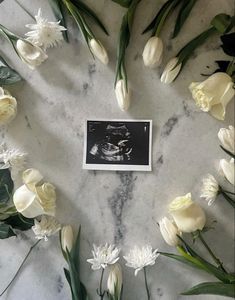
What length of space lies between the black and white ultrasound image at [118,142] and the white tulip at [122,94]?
0.05 meters

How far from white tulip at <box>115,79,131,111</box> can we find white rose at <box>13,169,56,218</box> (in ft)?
0.83

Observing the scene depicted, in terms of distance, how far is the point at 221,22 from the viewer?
1028 millimetres

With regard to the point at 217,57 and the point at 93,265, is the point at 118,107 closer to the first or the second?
the point at 217,57

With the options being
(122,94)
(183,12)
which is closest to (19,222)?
(122,94)

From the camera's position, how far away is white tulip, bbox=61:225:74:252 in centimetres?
107

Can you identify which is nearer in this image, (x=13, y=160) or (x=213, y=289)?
(x=213, y=289)

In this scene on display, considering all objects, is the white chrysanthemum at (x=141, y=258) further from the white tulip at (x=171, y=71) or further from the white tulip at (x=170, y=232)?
the white tulip at (x=171, y=71)

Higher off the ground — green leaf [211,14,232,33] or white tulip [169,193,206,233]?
green leaf [211,14,232,33]

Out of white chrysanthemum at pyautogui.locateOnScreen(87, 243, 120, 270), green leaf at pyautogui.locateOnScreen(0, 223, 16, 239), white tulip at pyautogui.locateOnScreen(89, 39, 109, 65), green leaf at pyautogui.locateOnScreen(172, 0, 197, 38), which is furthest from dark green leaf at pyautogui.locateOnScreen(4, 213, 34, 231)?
green leaf at pyautogui.locateOnScreen(172, 0, 197, 38)

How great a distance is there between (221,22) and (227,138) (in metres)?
0.26

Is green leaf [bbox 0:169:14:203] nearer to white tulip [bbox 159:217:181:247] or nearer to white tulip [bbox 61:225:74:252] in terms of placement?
white tulip [bbox 61:225:74:252]

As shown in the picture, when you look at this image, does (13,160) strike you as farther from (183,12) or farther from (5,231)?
(183,12)

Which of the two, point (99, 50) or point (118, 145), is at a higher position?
point (99, 50)

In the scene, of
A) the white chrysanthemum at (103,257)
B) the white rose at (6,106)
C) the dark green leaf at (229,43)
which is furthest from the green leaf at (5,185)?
the dark green leaf at (229,43)
